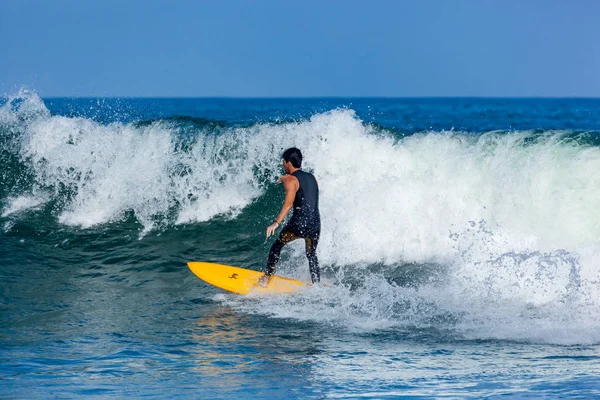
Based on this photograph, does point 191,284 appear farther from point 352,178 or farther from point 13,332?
point 352,178

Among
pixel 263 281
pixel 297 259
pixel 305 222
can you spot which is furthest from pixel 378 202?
pixel 263 281

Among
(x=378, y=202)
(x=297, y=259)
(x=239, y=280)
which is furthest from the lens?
(x=378, y=202)

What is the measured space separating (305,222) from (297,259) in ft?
6.33

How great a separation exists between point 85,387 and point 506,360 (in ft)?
10.4

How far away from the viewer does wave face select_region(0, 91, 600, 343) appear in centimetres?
814

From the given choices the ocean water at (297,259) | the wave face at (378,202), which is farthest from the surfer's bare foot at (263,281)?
the wave face at (378,202)

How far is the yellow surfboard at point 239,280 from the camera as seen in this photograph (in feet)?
28.7

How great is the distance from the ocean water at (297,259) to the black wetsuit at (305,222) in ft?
1.29

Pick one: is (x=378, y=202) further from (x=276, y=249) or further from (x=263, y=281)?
(x=263, y=281)

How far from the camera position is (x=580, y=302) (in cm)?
800

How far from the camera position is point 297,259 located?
1042 cm

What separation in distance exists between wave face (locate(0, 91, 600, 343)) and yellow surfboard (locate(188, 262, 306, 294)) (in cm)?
30

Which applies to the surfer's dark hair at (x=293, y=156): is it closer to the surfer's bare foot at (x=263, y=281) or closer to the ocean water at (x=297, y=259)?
the surfer's bare foot at (x=263, y=281)

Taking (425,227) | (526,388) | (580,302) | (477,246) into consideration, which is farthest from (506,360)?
(425,227)
